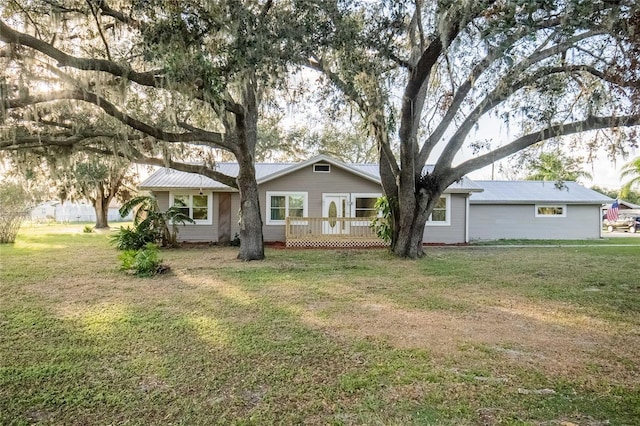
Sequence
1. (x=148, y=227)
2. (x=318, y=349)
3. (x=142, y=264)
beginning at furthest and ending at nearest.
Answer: (x=148, y=227) → (x=142, y=264) → (x=318, y=349)

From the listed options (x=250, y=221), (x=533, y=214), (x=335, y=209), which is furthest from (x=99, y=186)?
(x=533, y=214)

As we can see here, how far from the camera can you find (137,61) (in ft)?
27.3

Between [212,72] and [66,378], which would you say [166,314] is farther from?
[212,72]

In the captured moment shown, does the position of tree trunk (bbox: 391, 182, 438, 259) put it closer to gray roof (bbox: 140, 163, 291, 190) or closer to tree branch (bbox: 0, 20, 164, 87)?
gray roof (bbox: 140, 163, 291, 190)

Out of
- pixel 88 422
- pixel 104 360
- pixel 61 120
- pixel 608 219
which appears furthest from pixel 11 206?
pixel 608 219

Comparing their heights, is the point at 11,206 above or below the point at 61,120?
below

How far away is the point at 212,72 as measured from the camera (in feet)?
19.4

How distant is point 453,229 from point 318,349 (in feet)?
44.8

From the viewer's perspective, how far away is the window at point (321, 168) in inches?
612

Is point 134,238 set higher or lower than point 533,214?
lower

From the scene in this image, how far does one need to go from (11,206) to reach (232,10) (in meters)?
14.0

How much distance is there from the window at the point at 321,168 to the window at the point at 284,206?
1010mm

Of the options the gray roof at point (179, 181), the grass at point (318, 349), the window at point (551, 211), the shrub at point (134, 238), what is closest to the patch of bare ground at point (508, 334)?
the grass at point (318, 349)

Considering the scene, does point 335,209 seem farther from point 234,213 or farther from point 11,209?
point 11,209
